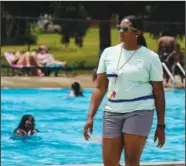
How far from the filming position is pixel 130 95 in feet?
14.1

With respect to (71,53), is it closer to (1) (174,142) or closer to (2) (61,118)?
(2) (61,118)

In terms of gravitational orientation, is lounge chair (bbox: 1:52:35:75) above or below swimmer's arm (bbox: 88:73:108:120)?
below

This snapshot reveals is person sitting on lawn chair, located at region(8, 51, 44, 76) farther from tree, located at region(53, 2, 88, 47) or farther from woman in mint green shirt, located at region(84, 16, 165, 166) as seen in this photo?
woman in mint green shirt, located at region(84, 16, 165, 166)

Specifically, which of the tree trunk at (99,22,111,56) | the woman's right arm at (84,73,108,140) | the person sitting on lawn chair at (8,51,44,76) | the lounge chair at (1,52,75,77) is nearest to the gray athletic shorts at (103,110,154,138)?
the woman's right arm at (84,73,108,140)

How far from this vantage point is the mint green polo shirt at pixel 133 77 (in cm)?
430

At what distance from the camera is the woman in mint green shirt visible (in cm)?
430

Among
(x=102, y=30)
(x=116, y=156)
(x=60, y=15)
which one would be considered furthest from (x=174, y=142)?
(x=60, y=15)

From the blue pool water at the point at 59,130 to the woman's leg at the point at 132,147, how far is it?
11.6 feet

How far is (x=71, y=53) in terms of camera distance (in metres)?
36.9

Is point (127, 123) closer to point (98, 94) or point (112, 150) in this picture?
point (112, 150)

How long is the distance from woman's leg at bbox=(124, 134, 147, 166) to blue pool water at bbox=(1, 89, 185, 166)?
3.55m

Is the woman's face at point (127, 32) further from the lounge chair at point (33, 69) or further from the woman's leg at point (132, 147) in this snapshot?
the lounge chair at point (33, 69)

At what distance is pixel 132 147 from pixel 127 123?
6.9 inches

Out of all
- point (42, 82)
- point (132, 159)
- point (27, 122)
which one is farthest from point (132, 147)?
point (42, 82)
